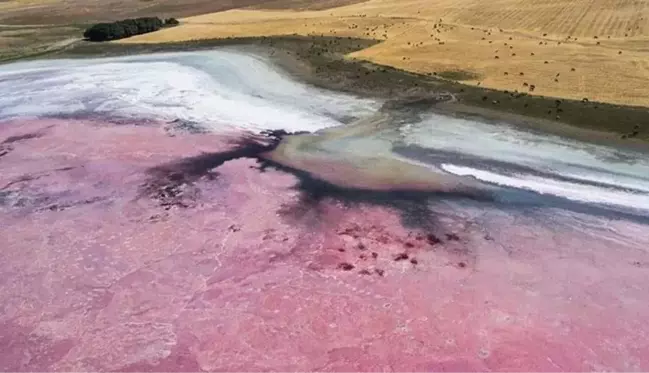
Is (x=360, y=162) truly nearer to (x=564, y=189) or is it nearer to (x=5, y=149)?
(x=564, y=189)

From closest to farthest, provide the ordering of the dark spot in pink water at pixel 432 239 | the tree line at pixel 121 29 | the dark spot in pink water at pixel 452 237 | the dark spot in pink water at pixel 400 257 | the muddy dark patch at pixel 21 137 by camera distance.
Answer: the dark spot in pink water at pixel 400 257 → the dark spot in pink water at pixel 432 239 → the dark spot in pink water at pixel 452 237 → the muddy dark patch at pixel 21 137 → the tree line at pixel 121 29

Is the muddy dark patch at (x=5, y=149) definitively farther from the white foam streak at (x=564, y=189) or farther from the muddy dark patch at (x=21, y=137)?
the white foam streak at (x=564, y=189)

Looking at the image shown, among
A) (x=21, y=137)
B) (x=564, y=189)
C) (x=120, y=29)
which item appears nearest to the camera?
(x=564, y=189)

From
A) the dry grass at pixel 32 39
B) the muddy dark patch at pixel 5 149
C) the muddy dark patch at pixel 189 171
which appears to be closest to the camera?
the muddy dark patch at pixel 189 171

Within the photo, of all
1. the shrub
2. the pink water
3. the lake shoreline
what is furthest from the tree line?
the pink water

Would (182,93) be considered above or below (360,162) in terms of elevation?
above

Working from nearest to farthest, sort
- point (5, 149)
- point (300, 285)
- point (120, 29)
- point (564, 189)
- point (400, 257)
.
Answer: point (300, 285), point (400, 257), point (564, 189), point (5, 149), point (120, 29)

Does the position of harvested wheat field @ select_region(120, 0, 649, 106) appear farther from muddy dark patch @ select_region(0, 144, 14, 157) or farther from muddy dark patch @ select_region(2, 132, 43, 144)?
muddy dark patch @ select_region(0, 144, 14, 157)

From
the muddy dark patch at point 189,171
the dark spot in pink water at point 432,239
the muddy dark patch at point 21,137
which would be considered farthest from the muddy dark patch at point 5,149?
the dark spot in pink water at point 432,239

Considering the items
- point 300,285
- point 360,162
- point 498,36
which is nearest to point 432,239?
point 300,285
